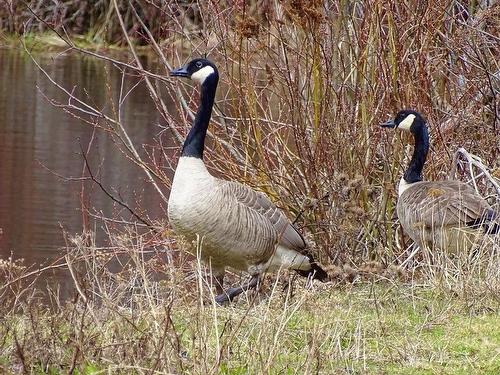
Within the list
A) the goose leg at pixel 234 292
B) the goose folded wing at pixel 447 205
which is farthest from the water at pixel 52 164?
the goose folded wing at pixel 447 205

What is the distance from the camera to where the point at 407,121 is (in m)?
7.87

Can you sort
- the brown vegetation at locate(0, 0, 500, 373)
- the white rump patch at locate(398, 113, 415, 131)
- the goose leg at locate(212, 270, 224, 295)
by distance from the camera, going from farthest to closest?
the brown vegetation at locate(0, 0, 500, 373) < the white rump patch at locate(398, 113, 415, 131) < the goose leg at locate(212, 270, 224, 295)

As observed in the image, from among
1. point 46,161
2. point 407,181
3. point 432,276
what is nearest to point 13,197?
point 46,161

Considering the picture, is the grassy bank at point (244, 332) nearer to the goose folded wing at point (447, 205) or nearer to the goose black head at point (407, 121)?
the goose folded wing at point (447, 205)

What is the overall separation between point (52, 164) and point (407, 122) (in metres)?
9.32

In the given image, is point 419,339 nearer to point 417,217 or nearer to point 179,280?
point 179,280

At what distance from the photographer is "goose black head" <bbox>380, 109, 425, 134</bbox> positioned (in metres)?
7.85

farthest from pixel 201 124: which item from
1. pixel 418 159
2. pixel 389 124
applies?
pixel 418 159

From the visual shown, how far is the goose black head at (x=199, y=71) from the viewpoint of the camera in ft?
25.4

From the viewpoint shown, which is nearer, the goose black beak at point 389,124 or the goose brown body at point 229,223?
the goose brown body at point 229,223

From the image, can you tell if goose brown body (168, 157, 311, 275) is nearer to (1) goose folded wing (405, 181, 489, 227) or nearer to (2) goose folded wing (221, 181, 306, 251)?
(2) goose folded wing (221, 181, 306, 251)

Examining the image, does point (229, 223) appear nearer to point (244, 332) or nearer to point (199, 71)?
point (199, 71)

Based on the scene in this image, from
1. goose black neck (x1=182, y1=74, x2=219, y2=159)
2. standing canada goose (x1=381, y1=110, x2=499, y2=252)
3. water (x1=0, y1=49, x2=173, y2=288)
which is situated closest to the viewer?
goose black neck (x1=182, y1=74, x2=219, y2=159)

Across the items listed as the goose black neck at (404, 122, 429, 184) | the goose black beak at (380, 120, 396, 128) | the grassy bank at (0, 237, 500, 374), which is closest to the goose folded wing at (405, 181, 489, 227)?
Answer: the goose black neck at (404, 122, 429, 184)
